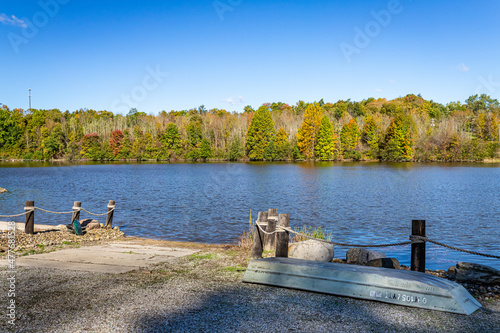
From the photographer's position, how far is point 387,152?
296 ft

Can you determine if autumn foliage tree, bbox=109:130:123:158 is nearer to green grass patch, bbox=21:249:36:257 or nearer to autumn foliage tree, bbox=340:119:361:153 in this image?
autumn foliage tree, bbox=340:119:361:153

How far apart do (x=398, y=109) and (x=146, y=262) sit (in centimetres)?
11412

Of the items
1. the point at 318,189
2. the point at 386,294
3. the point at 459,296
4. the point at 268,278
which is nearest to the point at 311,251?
the point at 268,278

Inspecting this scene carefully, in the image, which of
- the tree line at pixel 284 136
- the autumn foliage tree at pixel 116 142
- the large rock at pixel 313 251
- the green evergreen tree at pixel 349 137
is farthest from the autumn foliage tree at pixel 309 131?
the large rock at pixel 313 251

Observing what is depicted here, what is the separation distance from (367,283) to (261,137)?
93.7 metres

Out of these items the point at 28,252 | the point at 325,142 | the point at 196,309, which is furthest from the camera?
the point at 325,142

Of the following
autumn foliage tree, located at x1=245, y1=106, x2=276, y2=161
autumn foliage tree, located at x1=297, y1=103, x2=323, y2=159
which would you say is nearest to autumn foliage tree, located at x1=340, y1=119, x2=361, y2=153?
autumn foliage tree, located at x1=297, y1=103, x2=323, y2=159

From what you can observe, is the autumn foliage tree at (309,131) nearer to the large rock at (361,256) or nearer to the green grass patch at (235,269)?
the large rock at (361,256)

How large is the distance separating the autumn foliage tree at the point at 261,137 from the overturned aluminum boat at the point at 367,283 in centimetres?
9166

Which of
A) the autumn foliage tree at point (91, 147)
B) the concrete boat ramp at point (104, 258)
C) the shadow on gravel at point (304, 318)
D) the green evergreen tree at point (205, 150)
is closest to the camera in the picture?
the shadow on gravel at point (304, 318)

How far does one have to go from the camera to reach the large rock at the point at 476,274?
762 centimetres

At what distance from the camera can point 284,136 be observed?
100625 mm

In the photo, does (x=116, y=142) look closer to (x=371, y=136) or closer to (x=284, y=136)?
(x=284, y=136)

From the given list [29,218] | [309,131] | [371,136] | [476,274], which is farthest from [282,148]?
[476,274]
